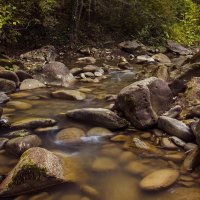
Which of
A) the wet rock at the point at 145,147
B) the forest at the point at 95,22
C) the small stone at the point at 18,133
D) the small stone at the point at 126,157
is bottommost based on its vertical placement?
the small stone at the point at 18,133

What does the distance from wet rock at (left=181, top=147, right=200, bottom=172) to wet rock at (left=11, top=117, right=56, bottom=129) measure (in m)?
2.39

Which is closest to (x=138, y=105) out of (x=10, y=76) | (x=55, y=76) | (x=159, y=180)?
(x=159, y=180)

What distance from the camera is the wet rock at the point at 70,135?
5250 millimetres

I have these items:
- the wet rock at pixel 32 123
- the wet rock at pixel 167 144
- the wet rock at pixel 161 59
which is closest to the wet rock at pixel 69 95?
the wet rock at pixel 32 123

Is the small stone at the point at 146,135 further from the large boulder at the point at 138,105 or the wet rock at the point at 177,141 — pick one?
the wet rock at the point at 177,141

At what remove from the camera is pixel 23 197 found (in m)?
3.71

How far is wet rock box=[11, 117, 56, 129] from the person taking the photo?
556 cm

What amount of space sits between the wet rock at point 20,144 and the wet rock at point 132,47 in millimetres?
9863

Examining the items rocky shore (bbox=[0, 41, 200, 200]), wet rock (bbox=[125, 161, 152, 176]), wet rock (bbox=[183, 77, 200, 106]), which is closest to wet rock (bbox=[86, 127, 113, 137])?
rocky shore (bbox=[0, 41, 200, 200])

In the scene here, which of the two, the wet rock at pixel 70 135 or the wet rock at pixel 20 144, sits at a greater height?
the wet rock at pixel 20 144

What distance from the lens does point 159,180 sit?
13.1 feet

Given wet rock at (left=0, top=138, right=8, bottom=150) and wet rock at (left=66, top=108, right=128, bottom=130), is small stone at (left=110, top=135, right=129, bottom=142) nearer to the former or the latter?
wet rock at (left=66, top=108, right=128, bottom=130)

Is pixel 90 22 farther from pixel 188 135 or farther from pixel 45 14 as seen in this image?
pixel 188 135

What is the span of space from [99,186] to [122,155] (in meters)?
0.82
